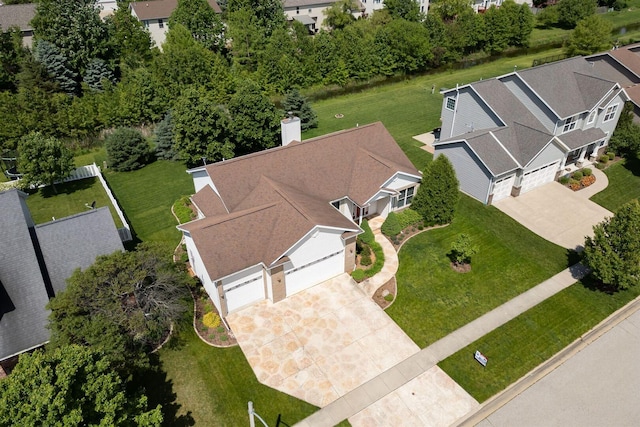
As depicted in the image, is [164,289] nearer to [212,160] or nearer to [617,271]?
[212,160]

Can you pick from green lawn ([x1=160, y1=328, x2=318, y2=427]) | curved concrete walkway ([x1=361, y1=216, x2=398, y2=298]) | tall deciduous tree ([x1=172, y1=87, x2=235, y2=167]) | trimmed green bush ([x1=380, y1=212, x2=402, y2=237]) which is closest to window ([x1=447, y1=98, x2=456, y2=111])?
curved concrete walkway ([x1=361, y1=216, x2=398, y2=298])

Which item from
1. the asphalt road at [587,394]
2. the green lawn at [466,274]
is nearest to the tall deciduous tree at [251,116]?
the green lawn at [466,274]

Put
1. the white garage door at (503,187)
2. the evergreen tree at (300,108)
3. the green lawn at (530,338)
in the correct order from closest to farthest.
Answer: the green lawn at (530,338)
the white garage door at (503,187)
the evergreen tree at (300,108)

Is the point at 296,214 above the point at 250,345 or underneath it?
above

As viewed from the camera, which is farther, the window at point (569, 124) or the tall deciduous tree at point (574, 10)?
the tall deciduous tree at point (574, 10)

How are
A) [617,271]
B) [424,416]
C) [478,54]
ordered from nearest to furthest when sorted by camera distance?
[424,416]
[617,271]
[478,54]

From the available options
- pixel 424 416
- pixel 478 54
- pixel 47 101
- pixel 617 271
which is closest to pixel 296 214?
pixel 424 416

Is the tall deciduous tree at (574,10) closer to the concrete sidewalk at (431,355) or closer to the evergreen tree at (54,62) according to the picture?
the concrete sidewalk at (431,355)

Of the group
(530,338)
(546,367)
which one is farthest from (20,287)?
(546,367)
